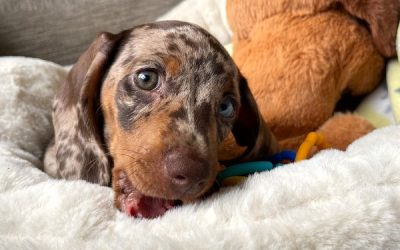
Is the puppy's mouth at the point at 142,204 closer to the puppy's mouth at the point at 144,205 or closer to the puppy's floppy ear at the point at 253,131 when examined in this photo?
the puppy's mouth at the point at 144,205

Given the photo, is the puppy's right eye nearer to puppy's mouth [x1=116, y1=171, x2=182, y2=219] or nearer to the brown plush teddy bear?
puppy's mouth [x1=116, y1=171, x2=182, y2=219]

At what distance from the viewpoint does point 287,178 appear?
1135 millimetres

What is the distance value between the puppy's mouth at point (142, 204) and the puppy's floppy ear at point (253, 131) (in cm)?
47

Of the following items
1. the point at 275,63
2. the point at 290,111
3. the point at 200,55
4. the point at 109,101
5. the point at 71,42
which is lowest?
the point at 71,42

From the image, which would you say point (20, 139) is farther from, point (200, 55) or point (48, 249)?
point (48, 249)

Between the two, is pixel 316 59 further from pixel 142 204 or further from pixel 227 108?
pixel 142 204

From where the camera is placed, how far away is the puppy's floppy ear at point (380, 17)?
1843mm

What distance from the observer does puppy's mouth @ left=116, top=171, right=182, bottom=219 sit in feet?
3.91

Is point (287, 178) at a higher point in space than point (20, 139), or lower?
higher

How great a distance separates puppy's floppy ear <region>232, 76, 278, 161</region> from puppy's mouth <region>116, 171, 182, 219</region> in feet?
1.55

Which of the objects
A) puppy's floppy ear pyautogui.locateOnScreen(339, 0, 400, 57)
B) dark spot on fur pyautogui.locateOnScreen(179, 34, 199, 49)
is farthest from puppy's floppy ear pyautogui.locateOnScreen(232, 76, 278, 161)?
puppy's floppy ear pyautogui.locateOnScreen(339, 0, 400, 57)

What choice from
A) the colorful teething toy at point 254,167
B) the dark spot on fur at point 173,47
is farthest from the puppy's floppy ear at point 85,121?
the colorful teething toy at point 254,167

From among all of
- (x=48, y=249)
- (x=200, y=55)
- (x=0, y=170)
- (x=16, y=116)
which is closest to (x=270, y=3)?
(x=200, y=55)

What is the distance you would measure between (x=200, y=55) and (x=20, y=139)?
70 centimetres
